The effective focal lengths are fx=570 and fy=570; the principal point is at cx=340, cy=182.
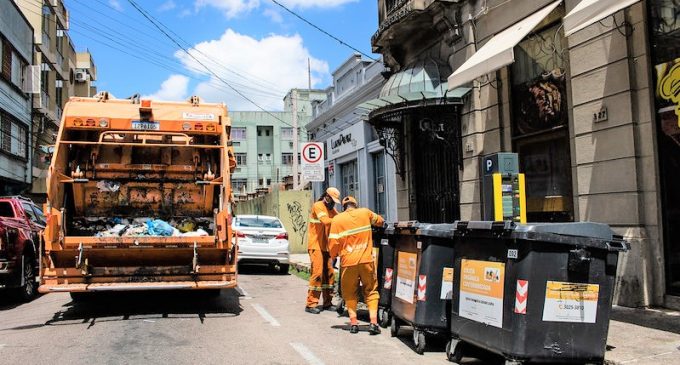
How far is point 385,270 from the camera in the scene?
24.7 feet

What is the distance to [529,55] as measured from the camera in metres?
10.3

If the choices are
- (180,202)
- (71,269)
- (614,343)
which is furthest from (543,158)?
(71,269)

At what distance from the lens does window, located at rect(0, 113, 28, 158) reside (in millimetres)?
23703

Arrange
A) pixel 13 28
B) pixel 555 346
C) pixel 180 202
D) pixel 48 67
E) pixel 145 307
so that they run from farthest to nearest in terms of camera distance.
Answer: pixel 48 67 < pixel 13 28 < pixel 180 202 < pixel 145 307 < pixel 555 346

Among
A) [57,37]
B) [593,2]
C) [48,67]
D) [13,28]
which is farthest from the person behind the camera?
[57,37]

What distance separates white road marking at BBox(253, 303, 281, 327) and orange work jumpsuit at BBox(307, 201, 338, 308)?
68 centimetres

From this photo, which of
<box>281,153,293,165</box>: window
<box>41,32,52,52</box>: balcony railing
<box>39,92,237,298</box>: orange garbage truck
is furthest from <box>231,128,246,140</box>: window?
<box>39,92,237,298</box>: orange garbage truck

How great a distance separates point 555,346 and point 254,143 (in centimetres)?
5537

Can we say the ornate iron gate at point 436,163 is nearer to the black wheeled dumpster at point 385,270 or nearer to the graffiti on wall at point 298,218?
the black wheeled dumpster at point 385,270

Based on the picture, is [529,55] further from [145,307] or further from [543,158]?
[145,307]

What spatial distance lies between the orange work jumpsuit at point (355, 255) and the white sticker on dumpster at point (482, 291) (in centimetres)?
157

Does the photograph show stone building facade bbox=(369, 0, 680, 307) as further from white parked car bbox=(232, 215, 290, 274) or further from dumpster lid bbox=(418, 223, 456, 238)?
white parked car bbox=(232, 215, 290, 274)

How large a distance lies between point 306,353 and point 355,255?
1469mm

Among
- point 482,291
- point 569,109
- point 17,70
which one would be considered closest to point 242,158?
point 17,70
